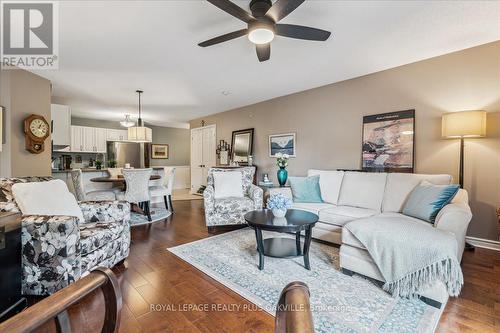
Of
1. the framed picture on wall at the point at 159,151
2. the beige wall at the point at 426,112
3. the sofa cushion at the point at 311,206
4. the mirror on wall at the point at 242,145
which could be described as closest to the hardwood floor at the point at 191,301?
the beige wall at the point at 426,112

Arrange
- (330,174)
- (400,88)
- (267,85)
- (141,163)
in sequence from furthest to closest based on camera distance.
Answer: (141,163)
(267,85)
(330,174)
(400,88)

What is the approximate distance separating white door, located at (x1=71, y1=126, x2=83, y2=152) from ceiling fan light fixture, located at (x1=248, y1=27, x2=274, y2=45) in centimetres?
644

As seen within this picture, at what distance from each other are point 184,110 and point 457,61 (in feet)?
17.6

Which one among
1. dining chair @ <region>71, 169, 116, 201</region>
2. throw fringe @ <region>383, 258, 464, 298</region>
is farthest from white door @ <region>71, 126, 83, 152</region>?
throw fringe @ <region>383, 258, 464, 298</region>

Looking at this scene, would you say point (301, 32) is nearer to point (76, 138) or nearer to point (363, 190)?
point (363, 190)

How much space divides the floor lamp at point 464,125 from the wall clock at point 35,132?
5605mm

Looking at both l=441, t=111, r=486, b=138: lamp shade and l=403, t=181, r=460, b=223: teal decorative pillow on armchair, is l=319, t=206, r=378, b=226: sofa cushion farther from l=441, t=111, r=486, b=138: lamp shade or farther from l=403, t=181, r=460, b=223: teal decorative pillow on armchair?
l=441, t=111, r=486, b=138: lamp shade

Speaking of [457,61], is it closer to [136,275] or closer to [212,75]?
[212,75]

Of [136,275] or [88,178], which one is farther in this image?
[88,178]

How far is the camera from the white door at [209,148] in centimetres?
676

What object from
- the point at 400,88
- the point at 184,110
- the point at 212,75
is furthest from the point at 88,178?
the point at 400,88

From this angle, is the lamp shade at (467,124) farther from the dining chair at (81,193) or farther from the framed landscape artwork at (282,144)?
the dining chair at (81,193)

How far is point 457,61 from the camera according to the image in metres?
2.93

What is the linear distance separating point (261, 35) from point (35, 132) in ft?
12.3
